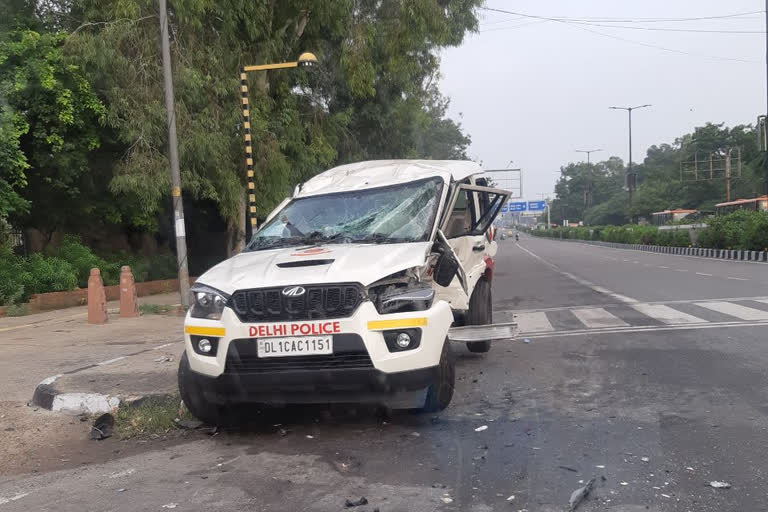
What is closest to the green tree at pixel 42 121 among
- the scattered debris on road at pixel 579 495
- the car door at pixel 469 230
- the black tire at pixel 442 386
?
the car door at pixel 469 230

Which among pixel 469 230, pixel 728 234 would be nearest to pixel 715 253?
pixel 728 234

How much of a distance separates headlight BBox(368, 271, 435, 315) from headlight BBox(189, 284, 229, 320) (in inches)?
41.1

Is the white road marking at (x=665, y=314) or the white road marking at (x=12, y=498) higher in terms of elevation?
the white road marking at (x=665, y=314)

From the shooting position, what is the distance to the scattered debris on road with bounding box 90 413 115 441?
5498mm

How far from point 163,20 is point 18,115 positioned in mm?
3633

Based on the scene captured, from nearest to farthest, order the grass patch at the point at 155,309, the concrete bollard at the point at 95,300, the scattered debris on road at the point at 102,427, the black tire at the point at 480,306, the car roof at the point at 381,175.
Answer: the scattered debris on road at the point at 102,427, the car roof at the point at 381,175, the black tire at the point at 480,306, the concrete bollard at the point at 95,300, the grass patch at the point at 155,309

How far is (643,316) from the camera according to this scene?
36.0 feet

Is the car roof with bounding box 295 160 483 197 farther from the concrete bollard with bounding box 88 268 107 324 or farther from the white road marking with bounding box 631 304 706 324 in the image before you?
the concrete bollard with bounding box 88 268 107 324

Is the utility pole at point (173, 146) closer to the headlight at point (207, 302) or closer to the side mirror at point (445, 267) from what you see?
the side mirror at point (445, 267)

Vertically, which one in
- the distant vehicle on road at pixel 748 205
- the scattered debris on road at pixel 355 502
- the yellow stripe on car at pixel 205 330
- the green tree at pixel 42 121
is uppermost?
the green tree at pixel 42 121

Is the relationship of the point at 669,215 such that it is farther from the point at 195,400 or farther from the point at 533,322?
the point at 195,400

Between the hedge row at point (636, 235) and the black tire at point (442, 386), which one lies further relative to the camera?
the hedge row at point (636, 235)

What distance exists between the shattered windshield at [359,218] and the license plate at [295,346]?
1.30m

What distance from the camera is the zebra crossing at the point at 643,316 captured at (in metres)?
9.90
